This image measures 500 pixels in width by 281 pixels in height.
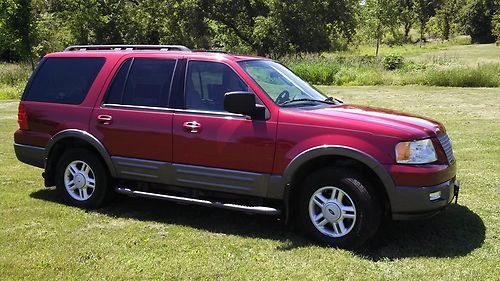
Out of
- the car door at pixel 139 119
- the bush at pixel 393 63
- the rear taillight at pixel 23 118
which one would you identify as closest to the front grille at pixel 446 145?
the car door at pixel 139 119

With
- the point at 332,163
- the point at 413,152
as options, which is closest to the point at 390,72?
the point at 332,163

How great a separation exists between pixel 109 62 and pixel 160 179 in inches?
59.3

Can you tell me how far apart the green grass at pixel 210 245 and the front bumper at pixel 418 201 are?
1.25 feet

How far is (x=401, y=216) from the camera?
455 cm

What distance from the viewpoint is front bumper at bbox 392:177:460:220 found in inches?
176

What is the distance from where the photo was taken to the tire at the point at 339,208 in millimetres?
4609

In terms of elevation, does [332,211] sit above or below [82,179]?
above

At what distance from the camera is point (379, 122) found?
4.67 metres

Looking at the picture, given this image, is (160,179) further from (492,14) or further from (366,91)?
(492,14)

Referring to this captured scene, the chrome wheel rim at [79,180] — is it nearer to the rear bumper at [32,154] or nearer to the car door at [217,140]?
the rear bumper at [32,154]

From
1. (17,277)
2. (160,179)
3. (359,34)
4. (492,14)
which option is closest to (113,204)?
(160,179)

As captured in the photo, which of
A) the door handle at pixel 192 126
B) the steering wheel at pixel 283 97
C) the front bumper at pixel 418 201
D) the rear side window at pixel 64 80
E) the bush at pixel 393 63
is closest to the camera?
the front bumper at pixel 418 201

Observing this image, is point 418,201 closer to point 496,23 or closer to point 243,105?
point 243,105

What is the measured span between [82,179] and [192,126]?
5.57 ft
